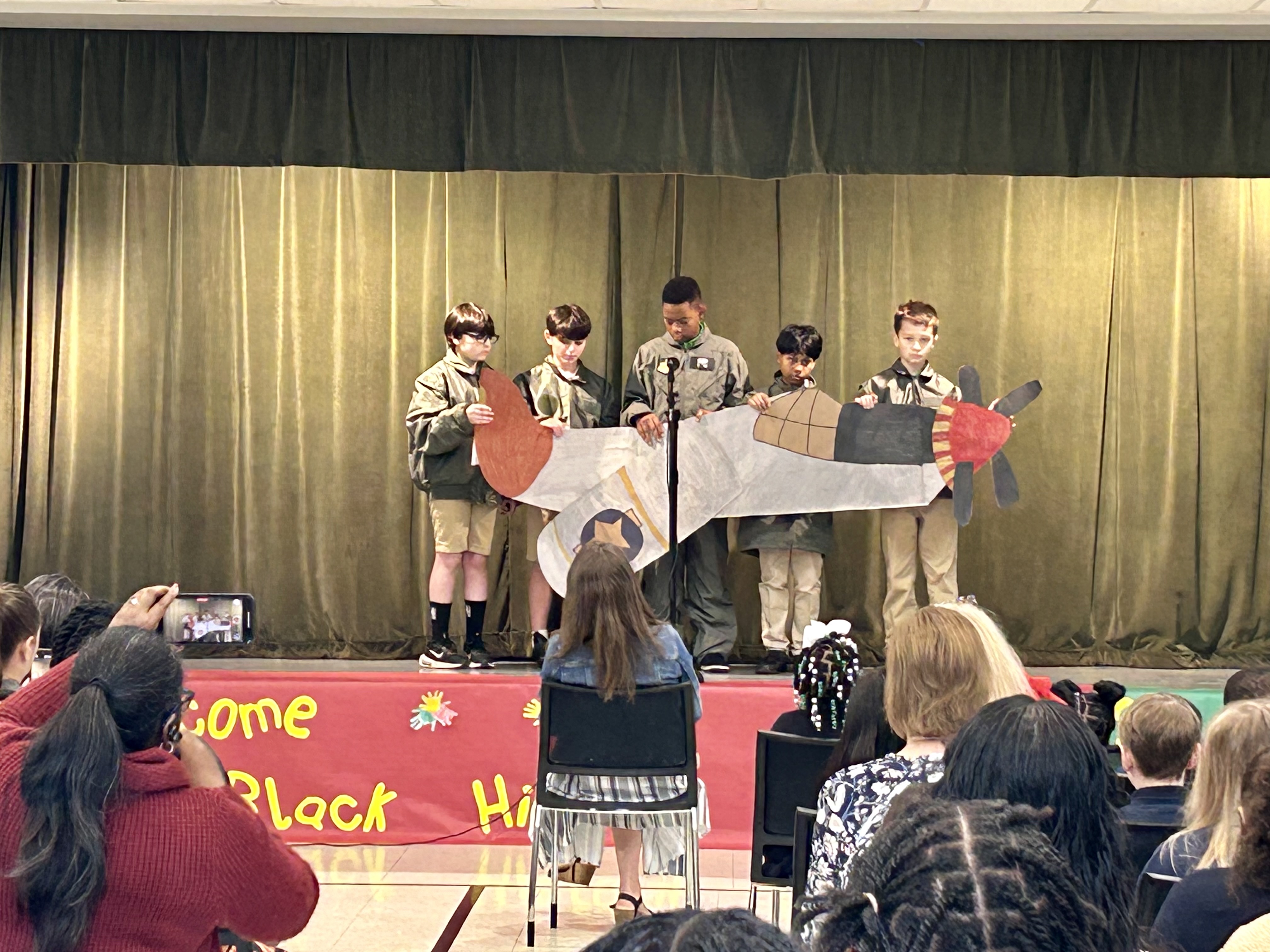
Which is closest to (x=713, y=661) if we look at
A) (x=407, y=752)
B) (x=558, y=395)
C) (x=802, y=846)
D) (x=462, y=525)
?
(x=462, y=525)

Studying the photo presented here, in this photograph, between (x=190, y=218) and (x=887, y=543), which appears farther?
(x=190, y=218)

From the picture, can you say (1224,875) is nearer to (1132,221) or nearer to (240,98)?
(240,98)

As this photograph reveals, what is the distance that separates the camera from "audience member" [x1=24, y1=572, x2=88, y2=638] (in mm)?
3168

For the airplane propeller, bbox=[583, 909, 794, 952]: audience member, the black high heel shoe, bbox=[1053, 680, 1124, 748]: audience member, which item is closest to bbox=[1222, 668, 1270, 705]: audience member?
bbox=[1053, 680, 1124, 748]: audience member

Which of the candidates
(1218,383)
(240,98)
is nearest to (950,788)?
(240,98)

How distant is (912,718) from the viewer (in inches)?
89.4

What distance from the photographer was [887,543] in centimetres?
626

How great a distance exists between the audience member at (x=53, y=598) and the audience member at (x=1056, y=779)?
214 cm

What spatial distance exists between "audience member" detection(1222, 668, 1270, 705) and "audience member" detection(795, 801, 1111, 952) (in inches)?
79.2

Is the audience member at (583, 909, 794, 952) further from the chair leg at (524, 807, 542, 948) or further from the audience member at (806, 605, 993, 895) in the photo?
the chair leg at (524, 807, 542, 948)

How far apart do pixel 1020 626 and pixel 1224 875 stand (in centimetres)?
546

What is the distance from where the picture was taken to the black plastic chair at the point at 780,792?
3.31m

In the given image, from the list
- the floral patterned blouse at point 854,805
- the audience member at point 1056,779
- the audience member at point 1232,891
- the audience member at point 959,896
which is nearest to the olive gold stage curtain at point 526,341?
the floral patterned blouse at point 854,805

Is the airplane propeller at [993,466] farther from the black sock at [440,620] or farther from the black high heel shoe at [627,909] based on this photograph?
the black high heel shoe at [627,909]
